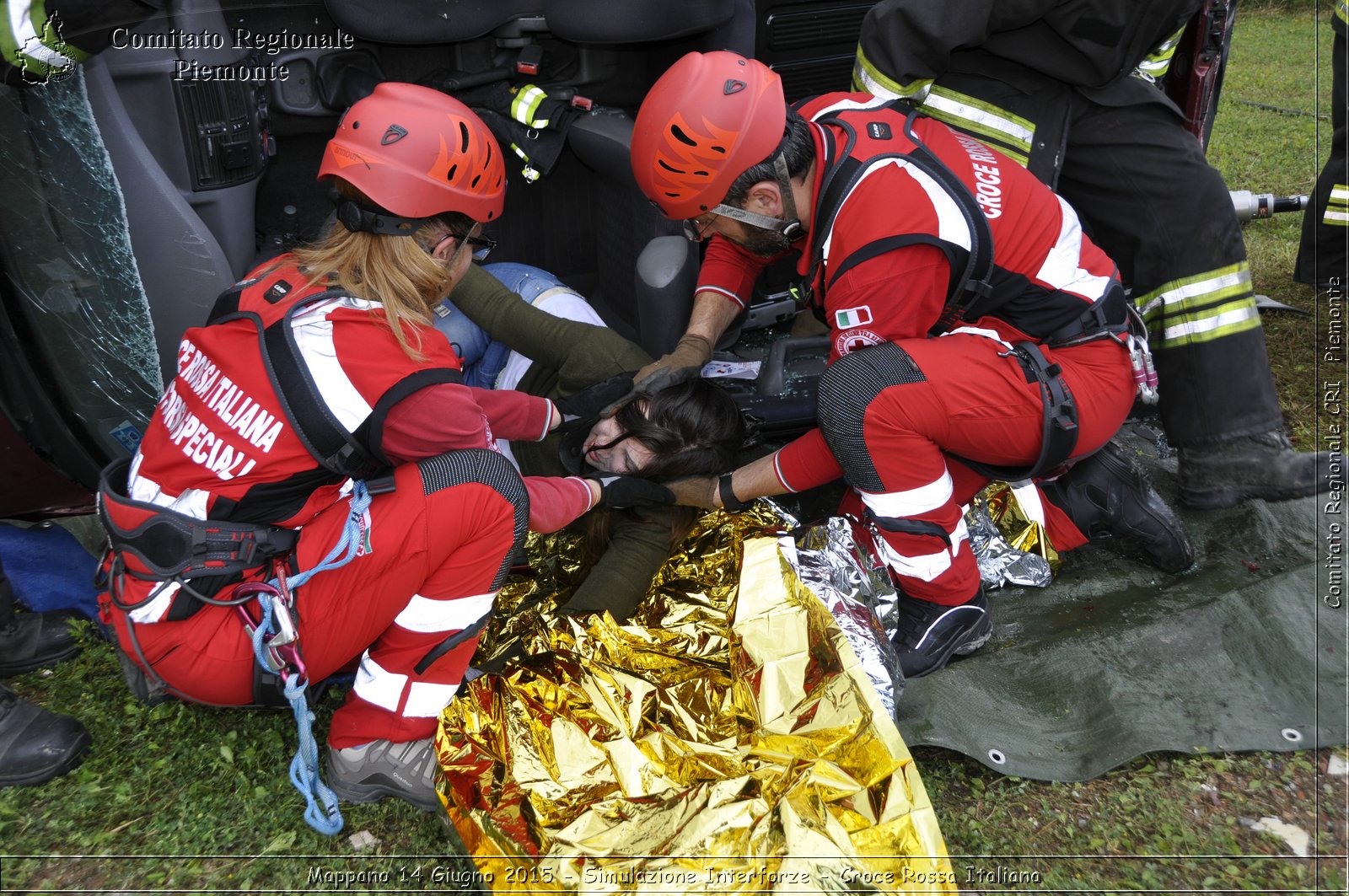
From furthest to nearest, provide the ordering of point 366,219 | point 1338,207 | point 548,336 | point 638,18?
point 1338,207
point 638,18
point 548,336
point 366,219

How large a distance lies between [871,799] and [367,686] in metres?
1.12

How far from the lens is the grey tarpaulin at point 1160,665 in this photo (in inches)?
90.2

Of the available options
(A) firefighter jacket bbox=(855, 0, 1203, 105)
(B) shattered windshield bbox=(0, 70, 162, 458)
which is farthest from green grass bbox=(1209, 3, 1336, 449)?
(B) shattered windshield bbox=(0, 70, 162, 458)

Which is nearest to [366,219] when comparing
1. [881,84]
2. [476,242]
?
[476,242]

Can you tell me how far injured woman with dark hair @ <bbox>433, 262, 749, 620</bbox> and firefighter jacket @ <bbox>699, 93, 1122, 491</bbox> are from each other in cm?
29

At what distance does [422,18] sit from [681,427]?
164 centimetres

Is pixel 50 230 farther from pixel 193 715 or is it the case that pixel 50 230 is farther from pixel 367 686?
pixel 367 686

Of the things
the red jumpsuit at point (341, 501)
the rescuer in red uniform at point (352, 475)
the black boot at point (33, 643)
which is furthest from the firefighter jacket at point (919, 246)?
the black boot at point (33, 643)

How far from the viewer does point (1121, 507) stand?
9.31ft

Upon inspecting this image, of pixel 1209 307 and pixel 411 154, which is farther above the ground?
pixel 411 154

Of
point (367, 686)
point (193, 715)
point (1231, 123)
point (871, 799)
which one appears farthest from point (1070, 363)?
point (1231, 123)

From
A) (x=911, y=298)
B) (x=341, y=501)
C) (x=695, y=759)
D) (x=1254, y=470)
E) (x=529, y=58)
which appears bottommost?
(x=695, y=759)

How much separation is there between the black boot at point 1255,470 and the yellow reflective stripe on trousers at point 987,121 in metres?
1.05

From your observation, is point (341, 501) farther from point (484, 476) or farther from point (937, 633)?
point (937, 633)
